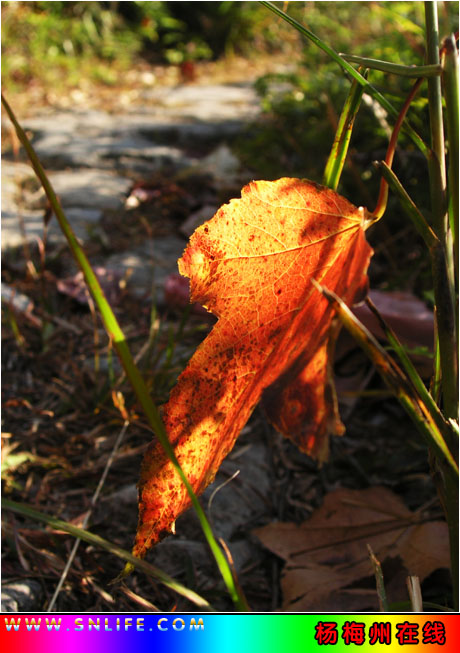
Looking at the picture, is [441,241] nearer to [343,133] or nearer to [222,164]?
[343,133]

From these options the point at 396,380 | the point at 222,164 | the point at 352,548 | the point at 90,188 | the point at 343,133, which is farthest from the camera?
the point at 222,164

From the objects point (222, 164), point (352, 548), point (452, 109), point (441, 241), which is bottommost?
point (352, 548)

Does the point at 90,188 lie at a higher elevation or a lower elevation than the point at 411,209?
lower

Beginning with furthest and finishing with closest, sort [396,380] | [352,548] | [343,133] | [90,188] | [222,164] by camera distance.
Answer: [222,164] → [90,188] → [352,548] → [343,133] → [396,380]

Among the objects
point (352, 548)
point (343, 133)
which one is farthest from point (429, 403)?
point (352, 548)

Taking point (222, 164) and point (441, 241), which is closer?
point (441, 241)

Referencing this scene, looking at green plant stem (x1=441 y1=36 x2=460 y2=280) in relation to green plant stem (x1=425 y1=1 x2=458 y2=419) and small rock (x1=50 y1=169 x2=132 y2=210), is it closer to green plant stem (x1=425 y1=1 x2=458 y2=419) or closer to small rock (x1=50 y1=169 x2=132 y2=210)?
green plant stem (x1=425 y1=1 x2=458 y2=419)
